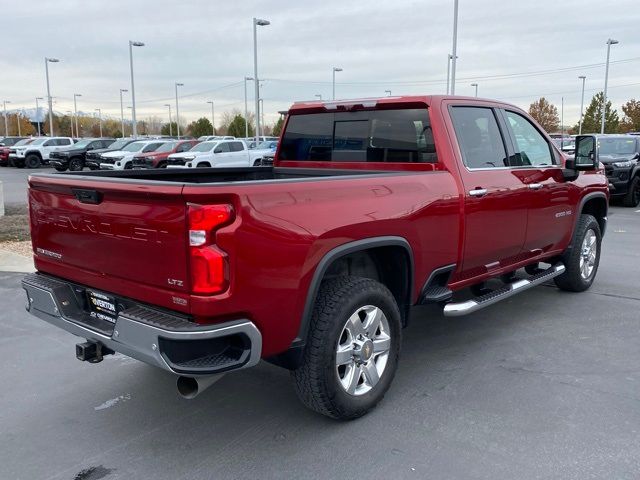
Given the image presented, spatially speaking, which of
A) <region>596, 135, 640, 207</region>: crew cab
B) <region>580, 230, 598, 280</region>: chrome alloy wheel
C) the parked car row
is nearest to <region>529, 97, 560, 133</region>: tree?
the parked car row

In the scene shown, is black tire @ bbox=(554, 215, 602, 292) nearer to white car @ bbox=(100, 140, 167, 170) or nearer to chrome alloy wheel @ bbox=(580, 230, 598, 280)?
chrome alloy wheel @ bbox=(580, 230, 598, 280)

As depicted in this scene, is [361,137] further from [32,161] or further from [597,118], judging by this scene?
[597,118]

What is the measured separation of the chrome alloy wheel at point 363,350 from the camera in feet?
11.6

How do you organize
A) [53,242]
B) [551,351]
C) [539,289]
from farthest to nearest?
[539,289] < [551,351] < [53,242]

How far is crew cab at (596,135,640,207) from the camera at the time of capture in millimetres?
14633

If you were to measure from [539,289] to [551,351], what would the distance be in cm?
211

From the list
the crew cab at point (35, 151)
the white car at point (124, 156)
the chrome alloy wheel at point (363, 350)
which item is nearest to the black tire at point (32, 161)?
the crew cab at point (35, 151)

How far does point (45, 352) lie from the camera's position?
4.91m

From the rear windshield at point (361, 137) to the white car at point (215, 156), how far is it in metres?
18.7

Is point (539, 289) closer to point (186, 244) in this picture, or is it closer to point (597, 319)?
point (597, 319)

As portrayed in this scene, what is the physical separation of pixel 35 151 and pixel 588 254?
33099mm

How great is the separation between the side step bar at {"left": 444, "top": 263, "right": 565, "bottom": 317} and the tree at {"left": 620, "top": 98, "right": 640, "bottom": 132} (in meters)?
63.7

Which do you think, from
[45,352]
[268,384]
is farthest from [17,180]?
[268,384]

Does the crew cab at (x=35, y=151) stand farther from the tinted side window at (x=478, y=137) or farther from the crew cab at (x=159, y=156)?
the tinted side window at (x=478, y=137)
